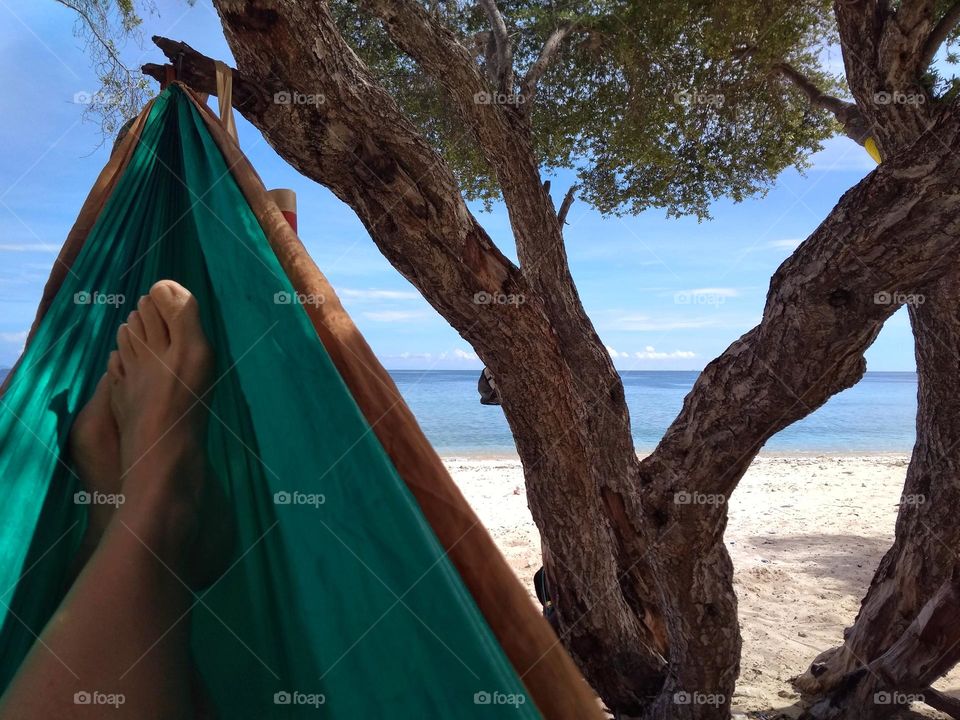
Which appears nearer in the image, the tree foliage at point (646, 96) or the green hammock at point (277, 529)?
the green hammock at point (277, 529)

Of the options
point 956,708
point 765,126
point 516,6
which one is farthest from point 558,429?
point 516,6

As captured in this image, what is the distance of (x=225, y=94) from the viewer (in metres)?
1.50

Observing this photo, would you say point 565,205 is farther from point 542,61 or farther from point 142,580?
point 142,580

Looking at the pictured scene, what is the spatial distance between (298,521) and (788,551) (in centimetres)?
451

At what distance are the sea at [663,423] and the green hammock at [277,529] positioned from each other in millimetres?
8982

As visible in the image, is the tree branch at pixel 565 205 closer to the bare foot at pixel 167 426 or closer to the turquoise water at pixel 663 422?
the bare foot at pixel 167 426

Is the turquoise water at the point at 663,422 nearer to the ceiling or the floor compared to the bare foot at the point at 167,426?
nearer to the floor

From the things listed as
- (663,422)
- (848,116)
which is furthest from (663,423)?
(848,116)

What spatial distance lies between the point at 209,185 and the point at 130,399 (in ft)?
1.49

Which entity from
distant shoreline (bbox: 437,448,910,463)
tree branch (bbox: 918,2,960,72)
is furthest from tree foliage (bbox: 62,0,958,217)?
distant shoreline (bbox: 437,448,910,463)

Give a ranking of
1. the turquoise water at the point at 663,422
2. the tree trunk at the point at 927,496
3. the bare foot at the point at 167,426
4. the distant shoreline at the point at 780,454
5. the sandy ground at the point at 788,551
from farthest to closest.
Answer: the turquoise water at the point at 663,422 → the distant shoreline at the point at 780,454 → the sandy ground at the point at 788,551 → the tree trunk at the point at 927,496 → the bare foot at the point at 167,426

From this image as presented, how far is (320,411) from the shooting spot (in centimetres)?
97

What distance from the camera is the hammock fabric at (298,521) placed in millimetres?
809

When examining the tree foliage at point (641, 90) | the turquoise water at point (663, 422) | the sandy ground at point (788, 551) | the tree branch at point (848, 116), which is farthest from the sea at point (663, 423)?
the tree branch at point (848, 116)
